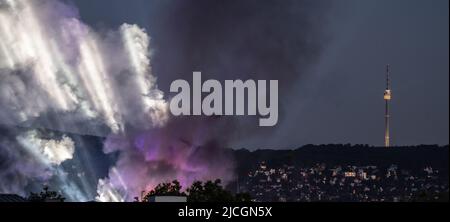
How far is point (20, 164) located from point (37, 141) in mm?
7803

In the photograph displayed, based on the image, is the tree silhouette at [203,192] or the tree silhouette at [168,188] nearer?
Answer: the tree silhouette at [203,192]

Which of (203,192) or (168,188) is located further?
(168,188)

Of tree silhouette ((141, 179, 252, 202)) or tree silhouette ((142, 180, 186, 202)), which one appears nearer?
tree silhouette ((141, 179, 252, 202))
